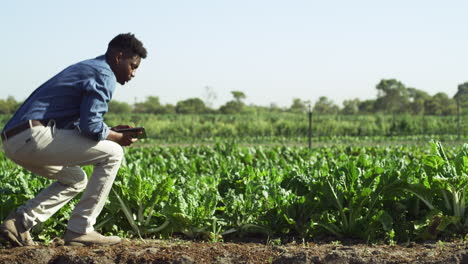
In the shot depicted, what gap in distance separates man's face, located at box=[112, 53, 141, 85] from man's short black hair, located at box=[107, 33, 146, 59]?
0.05 metres

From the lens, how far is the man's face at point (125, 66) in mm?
4199

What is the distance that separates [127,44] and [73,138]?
0.85 metres

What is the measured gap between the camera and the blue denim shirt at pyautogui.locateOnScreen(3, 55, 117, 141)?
12.7 feet

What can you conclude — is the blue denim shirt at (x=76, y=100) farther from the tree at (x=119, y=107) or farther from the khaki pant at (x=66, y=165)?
the tree at (x=119, y=107)

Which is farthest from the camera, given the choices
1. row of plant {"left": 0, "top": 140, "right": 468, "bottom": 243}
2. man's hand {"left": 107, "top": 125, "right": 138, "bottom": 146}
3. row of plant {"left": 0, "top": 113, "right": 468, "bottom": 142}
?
row of plant {"left": 0, "top": 113, "right": 468, "bottom": 142}

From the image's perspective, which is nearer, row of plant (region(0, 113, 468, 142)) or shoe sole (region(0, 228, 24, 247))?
shoe sole (region(0, 228, 24, 247))

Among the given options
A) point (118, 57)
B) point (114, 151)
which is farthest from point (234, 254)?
point (118, 57)

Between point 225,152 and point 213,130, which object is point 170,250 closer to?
point 225,152

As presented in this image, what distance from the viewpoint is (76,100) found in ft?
13.2

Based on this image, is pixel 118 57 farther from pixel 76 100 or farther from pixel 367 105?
pixel 367 105

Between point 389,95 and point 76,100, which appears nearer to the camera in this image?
point 76,100

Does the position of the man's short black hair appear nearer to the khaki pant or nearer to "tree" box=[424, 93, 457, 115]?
the khaki pant

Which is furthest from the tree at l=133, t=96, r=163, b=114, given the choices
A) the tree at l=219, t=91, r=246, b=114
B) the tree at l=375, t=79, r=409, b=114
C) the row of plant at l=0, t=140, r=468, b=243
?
the row of plant at l=0, t=140, r=468, b=243

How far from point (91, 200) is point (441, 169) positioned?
3.07 meters
